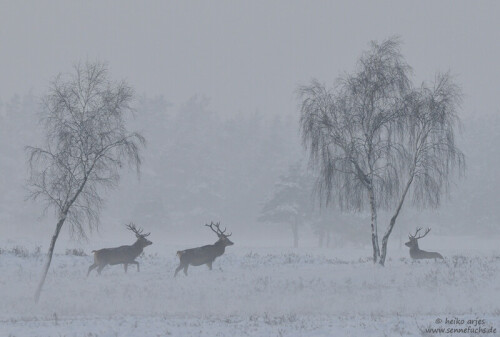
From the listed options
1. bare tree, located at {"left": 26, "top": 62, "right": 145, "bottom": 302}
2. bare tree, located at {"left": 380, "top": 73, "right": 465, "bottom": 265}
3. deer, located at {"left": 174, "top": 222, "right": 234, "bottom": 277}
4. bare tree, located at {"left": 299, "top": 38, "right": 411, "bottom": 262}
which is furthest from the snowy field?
bare tree, located at {"left": 299, "top": 38, "right": 411, "bottom": 262}

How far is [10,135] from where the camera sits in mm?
75375

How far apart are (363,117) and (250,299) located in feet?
31.3

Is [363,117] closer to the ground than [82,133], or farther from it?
farther from it

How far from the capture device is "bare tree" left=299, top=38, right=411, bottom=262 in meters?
24.5

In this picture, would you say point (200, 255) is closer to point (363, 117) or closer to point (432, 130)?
point (363, 117)

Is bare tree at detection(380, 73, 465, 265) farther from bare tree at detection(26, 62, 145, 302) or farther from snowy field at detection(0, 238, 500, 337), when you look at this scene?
bare tree at detection(26, 62, 145, 302)

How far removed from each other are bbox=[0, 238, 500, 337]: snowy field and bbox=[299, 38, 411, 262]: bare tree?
4.01 metres

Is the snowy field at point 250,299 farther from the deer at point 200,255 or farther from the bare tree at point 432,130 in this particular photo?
the bare tree at point 432,130

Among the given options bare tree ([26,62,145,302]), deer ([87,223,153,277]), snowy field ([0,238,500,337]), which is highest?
bare tree ([26,62,145,302])

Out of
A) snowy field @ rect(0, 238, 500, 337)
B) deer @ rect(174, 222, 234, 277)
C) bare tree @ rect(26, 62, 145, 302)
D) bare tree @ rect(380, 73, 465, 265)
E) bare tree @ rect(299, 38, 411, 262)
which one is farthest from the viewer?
deer @ rect(174, 222, 234, 277)

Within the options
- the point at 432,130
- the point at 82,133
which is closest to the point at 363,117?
the point at 432,130

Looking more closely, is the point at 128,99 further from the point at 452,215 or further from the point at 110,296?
the point at 452,215

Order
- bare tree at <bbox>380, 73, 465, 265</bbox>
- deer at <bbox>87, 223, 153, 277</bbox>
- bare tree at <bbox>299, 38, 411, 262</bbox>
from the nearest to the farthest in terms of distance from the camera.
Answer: bare tree at <bbox>380, 73, 465, 265</bbox>, bare tree at <bbox>299, 38, 411, 262</bbox>, deer at <bbox>87, 223, 153, 277</bbox>

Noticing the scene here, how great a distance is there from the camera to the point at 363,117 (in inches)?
969
